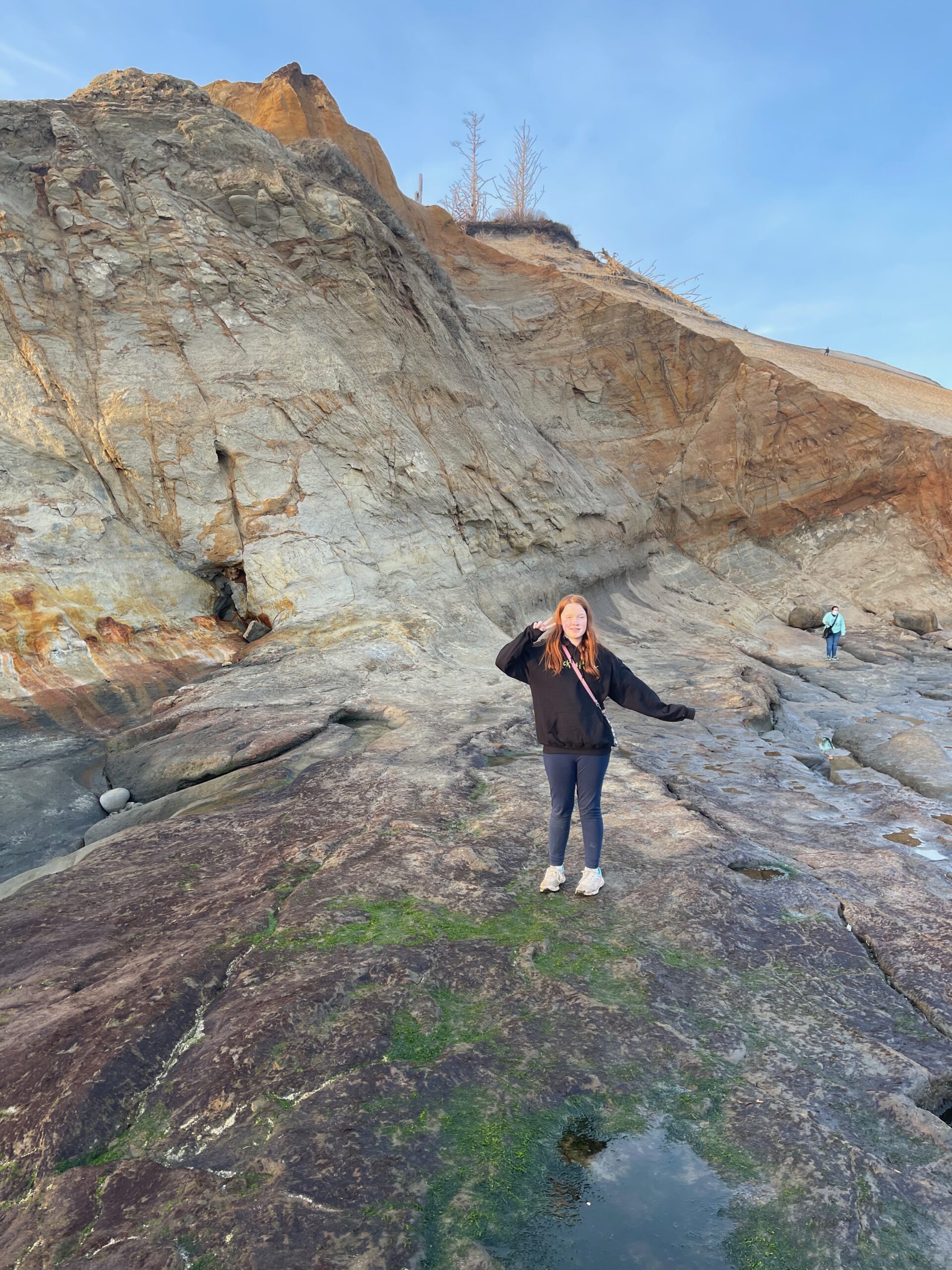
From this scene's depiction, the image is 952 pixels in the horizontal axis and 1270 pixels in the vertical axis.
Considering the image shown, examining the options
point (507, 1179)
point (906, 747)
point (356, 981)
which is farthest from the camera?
point (906, 747)

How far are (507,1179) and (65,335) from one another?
14.1 metres

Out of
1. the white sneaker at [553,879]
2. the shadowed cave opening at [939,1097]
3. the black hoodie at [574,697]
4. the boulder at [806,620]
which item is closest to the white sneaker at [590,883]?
the white sneaker at [553,879]

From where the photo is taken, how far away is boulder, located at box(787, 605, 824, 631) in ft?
71.5

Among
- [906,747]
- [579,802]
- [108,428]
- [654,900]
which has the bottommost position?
[906,747]

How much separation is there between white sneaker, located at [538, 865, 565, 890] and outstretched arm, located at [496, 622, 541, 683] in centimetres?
107

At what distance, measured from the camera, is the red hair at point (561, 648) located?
4.46 metres

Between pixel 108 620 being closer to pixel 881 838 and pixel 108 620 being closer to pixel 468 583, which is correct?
pixel 468 583

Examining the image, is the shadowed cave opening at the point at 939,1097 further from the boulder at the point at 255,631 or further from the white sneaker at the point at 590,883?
the boulder at the point at 255,631

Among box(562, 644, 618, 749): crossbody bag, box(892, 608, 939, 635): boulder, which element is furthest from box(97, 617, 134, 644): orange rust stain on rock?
box(892, 608, 939, 635): boulder

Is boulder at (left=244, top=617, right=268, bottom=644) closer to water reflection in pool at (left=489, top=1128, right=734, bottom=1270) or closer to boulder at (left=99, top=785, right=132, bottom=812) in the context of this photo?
boulder at (left=99, top=785, right=132, bottom=812)

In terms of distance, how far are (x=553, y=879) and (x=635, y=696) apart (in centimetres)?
113

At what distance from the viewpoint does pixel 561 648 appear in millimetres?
4492

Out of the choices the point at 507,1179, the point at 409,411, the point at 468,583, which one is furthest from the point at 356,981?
the point at 409,411

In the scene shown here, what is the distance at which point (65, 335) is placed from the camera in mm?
12984
